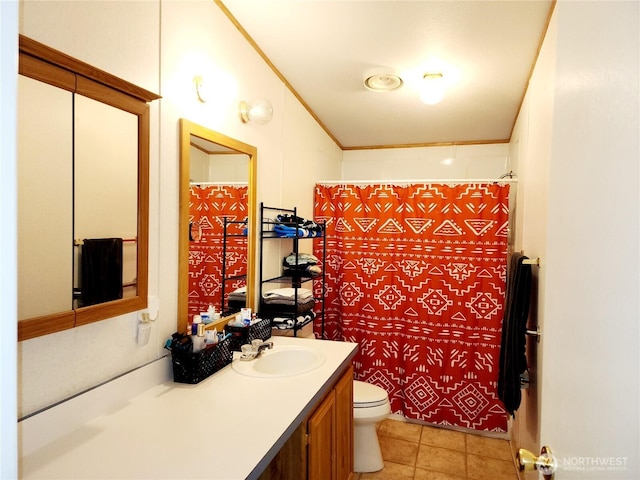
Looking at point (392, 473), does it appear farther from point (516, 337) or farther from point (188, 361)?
point (188, 361)

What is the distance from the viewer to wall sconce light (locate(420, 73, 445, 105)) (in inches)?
92.4

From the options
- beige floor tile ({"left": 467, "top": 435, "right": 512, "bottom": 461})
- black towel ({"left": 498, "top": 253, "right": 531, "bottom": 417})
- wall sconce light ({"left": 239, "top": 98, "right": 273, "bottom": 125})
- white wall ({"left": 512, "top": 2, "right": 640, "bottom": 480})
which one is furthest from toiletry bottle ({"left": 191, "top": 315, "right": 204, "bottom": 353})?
beige floor tile ({"left": 467, "top": 435, "right": 512, "bottom": 461})

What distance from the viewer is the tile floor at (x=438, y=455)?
2377mm

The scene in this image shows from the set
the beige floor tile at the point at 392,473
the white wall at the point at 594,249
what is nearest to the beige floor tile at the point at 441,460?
the beige floor tile at the point at 392,473

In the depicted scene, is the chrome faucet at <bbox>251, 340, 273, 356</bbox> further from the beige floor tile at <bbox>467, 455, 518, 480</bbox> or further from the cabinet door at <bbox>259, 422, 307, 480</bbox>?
the beige floor tile at <bbox>467, 455, 518, 480</bbox>

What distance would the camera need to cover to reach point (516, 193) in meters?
2.72

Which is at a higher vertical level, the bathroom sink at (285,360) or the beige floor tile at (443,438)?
the bathroom sink at (285,360)

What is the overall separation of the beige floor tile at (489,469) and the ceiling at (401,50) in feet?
7.80

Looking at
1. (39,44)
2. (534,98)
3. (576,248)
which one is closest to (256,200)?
(39,44)

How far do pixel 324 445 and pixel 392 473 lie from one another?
41.3 inches

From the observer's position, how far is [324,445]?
5.28ft

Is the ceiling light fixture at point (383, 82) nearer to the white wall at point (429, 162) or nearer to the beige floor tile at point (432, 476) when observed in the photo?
the white wall at point (429, 162)

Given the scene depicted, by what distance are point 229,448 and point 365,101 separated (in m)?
2.39

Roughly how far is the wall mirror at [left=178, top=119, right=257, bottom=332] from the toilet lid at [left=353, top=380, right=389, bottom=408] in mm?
889
